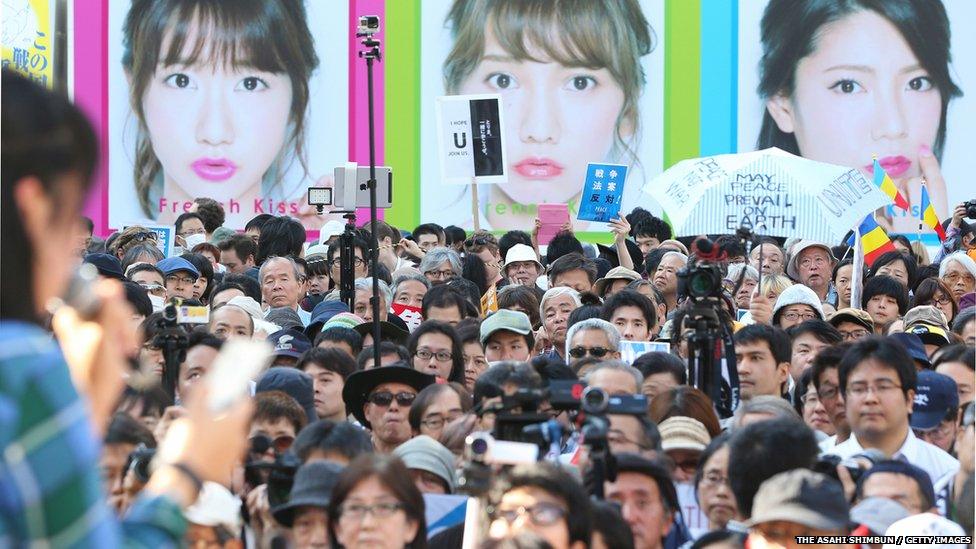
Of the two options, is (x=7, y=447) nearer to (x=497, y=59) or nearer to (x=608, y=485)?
(x=608, y=485)

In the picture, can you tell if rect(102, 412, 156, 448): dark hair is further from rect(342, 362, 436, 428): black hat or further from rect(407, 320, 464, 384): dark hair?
rect(407, 320, 464, 384): dark hair

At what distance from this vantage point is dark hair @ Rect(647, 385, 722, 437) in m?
6.41

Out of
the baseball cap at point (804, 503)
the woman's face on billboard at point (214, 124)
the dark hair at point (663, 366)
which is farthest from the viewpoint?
the woman's face on billboard at point (214, 124)

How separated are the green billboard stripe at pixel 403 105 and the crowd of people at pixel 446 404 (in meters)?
8.03

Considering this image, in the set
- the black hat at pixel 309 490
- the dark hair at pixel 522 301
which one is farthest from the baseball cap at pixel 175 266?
the black hat at pixel 309 490

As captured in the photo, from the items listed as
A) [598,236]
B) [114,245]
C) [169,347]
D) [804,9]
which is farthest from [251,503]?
[804,9]

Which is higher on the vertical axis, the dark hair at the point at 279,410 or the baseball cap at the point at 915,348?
the baseball cap at the point at 915,348

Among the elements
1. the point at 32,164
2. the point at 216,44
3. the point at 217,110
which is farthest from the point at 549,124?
the point at 32,164

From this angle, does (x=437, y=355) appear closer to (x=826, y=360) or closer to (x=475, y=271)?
(x=826, y=360)

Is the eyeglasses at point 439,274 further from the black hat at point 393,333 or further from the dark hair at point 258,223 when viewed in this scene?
the dark hair at point 258,223

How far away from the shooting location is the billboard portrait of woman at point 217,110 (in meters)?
19.8

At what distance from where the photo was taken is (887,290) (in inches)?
408

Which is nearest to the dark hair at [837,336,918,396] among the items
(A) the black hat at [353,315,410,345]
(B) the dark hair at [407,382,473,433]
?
(B) the dark hair at [407,382,473,433]

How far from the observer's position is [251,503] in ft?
17.5
